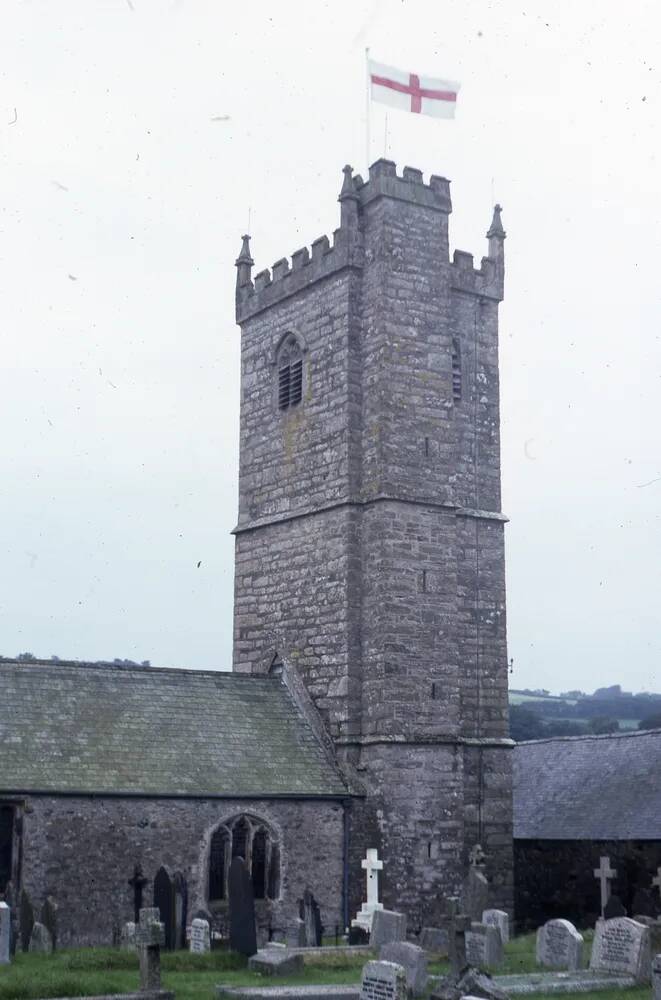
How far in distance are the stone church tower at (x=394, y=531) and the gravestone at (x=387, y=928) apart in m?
3.68

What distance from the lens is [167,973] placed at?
17203 millimetres

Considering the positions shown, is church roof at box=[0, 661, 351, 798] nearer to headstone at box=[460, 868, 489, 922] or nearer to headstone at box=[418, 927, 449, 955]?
headstone at box=[460, 868, 489, 922]

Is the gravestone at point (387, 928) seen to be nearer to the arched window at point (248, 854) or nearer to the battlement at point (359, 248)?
the arched window at point (248, 854)

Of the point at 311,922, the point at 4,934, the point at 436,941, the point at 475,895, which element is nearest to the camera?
the point at 4,934

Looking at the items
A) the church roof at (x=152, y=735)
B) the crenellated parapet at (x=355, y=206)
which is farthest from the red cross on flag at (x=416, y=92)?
the church roof at (x=152, y=735)

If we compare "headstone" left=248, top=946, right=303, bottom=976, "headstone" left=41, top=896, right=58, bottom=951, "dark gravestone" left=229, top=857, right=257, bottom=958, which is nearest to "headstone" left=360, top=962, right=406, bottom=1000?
"headstone" left=248, top=946, right=303, bottom=976

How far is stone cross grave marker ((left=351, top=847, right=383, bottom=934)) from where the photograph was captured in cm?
2292

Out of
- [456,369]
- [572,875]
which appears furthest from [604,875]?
[456,369]

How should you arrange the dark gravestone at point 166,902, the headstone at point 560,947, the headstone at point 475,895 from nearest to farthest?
the headstone at point 560,947
the dark gravestone at point 166,902
the headstone at point 475,895

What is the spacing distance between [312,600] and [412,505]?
9.41 feet

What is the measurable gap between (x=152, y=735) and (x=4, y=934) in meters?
6.34

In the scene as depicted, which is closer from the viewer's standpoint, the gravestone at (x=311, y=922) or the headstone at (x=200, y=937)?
the headstone at (x=200, y=937)

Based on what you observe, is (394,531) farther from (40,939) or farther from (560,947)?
(40,939)

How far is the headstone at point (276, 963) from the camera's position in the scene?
17.2m
